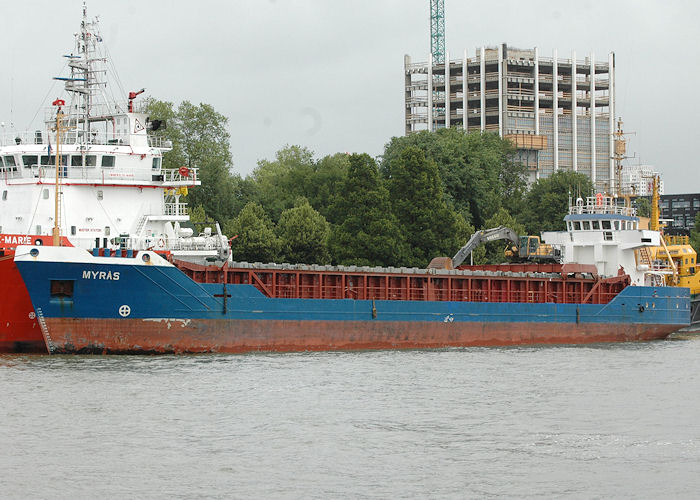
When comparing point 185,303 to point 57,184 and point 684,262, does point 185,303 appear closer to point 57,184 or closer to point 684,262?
point 57,184

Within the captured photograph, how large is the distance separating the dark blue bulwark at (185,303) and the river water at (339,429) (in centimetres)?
156

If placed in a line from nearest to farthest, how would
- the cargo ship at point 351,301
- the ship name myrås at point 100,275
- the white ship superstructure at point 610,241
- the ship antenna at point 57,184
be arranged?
1. the ship name myrås at point 100,275
2. the cargo ship at point 351,301
3. the ship antenna at point 57,184
4. the white ship superstructure at point 610,241

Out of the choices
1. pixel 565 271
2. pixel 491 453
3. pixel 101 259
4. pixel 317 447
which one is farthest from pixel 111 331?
pixel 565 271

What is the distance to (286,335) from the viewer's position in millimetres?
34094

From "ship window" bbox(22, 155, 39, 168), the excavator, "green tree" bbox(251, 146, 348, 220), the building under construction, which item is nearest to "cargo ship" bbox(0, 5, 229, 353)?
"ship window" bbox(22, 155, 39, 168)

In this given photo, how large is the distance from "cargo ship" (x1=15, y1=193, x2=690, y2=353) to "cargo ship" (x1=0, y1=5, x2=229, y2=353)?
7.78 feet

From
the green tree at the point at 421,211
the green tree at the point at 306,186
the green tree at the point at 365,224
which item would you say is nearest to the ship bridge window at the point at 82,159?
the green tree at the point at 365,224

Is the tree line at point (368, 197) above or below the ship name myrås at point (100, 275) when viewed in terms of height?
above

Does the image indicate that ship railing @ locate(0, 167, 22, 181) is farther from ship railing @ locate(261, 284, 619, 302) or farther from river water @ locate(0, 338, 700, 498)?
ship railing @ locate(261, 284, 619, 302)

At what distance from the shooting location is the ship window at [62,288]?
101 ft

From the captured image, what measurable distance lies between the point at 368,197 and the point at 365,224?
4.56ft

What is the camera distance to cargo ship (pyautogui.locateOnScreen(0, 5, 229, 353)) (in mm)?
34750

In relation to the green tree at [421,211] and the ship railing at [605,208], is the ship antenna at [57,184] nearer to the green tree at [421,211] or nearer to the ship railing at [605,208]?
the ship railing at [605,208]

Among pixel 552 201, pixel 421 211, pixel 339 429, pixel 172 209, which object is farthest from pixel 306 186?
pixel 339 429
